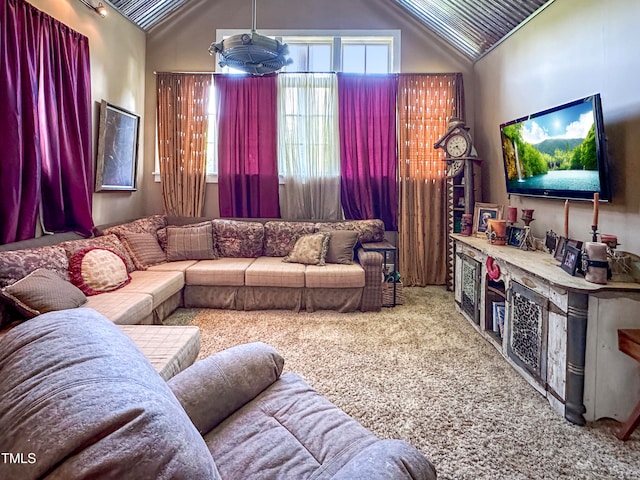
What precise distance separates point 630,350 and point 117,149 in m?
4.69

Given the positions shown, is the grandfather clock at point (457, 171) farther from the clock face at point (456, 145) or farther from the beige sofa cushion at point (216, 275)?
the beige sofa cushion at point (216, 275)

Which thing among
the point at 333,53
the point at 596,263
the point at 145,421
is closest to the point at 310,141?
the point at 333,53

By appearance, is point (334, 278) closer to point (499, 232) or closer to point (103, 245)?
point (499, 232)

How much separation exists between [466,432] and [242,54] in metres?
2.57

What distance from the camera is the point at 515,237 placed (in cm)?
335

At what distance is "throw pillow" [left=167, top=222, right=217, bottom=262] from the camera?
4.32 meters

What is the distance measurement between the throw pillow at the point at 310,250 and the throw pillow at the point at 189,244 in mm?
869

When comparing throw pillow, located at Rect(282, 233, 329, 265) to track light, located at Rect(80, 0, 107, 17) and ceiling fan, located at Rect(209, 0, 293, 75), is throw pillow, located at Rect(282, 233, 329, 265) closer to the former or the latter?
ceiling fan, located at Rect(209, 0, 293, 75)

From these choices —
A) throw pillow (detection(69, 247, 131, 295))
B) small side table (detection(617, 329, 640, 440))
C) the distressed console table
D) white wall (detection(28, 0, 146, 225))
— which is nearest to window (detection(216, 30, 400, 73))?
white wall (detection(28, 0, 146, 225))

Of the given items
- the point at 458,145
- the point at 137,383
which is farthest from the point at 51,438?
the point at 458,145

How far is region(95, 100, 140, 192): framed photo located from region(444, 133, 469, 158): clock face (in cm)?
365

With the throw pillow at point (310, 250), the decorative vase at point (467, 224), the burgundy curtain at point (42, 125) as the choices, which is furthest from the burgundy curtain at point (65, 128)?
the decorative vase at point (467, 224)

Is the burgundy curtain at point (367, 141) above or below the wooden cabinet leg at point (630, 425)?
above

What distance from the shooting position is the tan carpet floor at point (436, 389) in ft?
6.01
